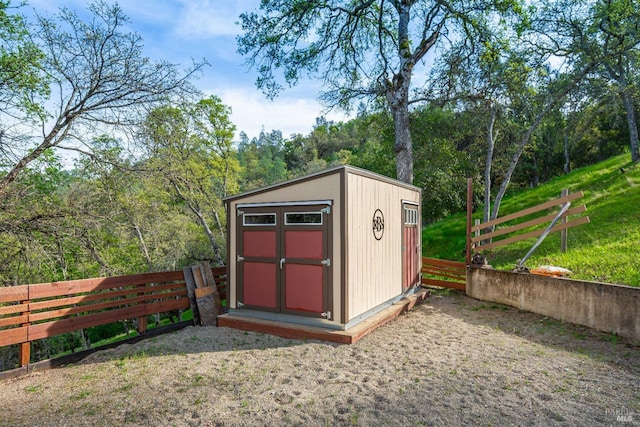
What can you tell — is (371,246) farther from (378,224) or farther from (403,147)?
(403,147)

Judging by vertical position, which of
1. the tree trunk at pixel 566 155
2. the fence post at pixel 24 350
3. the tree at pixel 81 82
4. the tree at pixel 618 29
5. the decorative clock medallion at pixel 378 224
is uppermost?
the tree at pixel 618 29

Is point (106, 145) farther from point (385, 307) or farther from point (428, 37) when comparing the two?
point (428, 37)

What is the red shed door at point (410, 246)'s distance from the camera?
7.50m

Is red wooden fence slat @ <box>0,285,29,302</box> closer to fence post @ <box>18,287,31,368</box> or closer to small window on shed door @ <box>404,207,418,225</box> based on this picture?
fence post @ <box>18,287,31,368</box>

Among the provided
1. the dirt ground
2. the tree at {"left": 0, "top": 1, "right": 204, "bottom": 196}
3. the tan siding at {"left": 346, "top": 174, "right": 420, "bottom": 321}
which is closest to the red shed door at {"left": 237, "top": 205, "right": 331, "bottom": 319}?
the tan siding at {"left": 346, "top": 174, "right": 420, "bottom": 321}

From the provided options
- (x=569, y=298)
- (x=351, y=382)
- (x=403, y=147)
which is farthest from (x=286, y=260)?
(x=403, y=147)

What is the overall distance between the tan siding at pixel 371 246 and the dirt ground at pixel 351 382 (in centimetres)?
74

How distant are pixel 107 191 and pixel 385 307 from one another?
16.9 ft

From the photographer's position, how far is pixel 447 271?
891cm

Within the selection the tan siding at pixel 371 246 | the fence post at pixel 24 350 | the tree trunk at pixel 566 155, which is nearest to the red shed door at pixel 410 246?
the tan siding at pixel 371 246

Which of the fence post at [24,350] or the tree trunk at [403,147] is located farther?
the tree trunk at [403,147]

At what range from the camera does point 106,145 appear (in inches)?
222

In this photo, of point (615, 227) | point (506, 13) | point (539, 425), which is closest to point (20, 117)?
point (539, 425)

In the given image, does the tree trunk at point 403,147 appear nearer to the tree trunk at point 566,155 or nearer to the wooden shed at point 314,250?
the wooden shed at point 314,250
